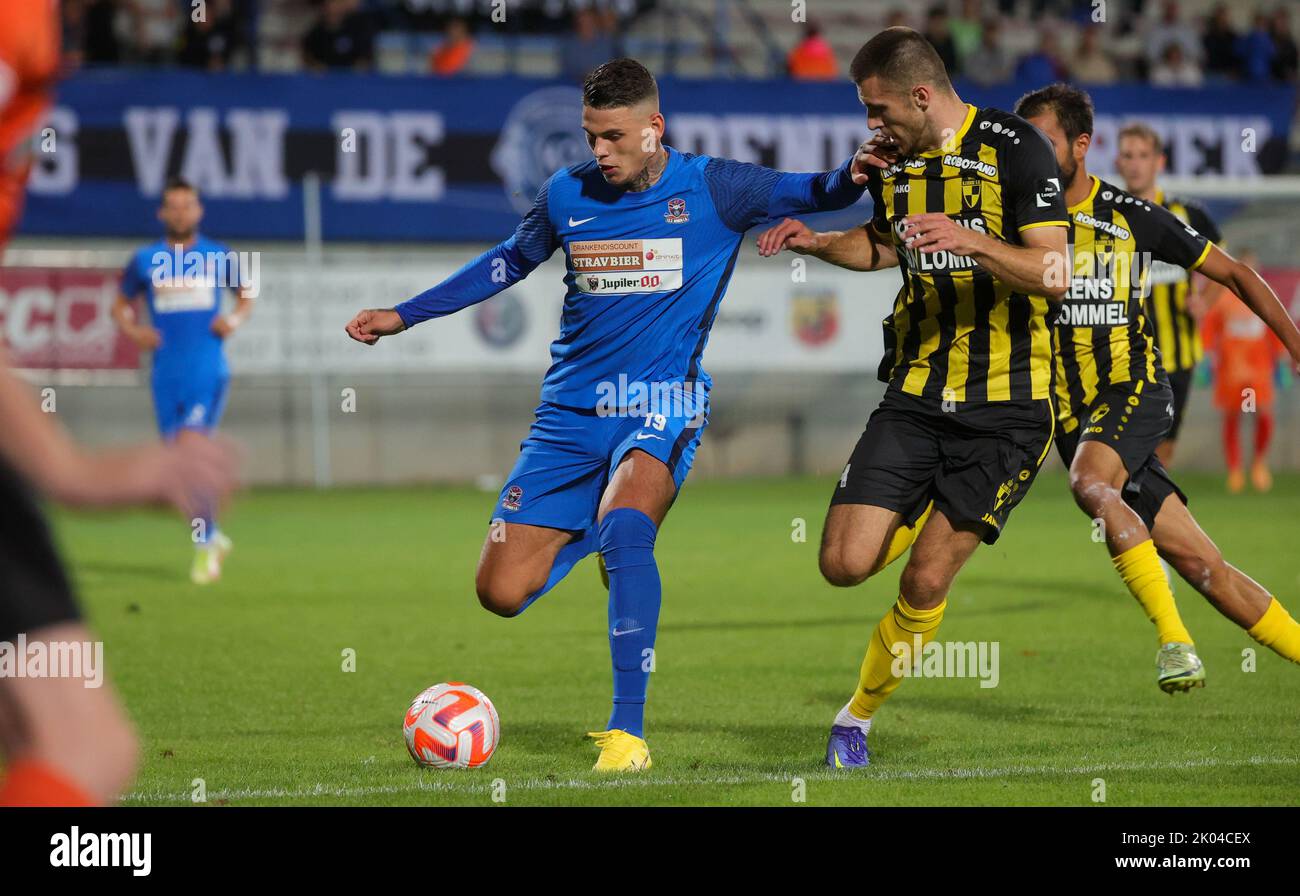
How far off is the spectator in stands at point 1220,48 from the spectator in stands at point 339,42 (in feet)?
37.3

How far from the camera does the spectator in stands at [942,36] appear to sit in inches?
838

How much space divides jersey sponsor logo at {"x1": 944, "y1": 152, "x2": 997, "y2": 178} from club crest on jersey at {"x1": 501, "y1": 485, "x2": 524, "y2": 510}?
6.30ft

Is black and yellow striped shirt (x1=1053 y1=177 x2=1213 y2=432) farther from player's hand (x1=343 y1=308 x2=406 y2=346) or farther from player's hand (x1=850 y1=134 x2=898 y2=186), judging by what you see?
player's hand (x1=343 y1=308 x2=406 y2=346)

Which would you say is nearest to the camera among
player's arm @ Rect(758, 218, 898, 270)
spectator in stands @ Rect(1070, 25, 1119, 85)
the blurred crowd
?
player's arm @ Rect(758, 218, 898, 270)

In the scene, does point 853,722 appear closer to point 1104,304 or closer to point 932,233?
point 932,233

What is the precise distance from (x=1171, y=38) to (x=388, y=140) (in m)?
11.1

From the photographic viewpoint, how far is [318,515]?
1675cm

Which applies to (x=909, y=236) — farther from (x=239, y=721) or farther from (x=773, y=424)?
(x=773, y=424)

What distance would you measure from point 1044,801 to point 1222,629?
466 cm

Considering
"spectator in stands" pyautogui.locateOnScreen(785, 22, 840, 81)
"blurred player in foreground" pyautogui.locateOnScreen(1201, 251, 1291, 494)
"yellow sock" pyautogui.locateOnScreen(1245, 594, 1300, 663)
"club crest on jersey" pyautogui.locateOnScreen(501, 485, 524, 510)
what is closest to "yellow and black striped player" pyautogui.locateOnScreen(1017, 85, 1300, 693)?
"yellow sock" pyautogui.locateOnScreen(1245, 594, 1300, 663)

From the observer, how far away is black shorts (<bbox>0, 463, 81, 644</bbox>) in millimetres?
2617

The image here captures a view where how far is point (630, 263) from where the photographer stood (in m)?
6.09

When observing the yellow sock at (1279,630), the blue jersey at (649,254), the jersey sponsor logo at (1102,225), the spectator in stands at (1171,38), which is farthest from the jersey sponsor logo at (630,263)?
the spectator in stands at (1171,38)
